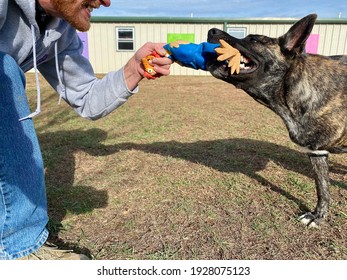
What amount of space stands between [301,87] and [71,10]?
190 centimetres

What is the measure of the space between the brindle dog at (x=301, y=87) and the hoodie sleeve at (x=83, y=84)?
2.71 ft

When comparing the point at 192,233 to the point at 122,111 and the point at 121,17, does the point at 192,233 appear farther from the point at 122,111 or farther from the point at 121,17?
the point at 121,17

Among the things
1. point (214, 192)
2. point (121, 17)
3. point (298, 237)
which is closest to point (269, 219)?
point (298, 237)

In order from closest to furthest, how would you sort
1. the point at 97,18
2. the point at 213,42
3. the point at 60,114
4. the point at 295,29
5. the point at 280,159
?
the point at 295,29 < the point at 213,42 < the point at 280,159 < the point at 60,114 < the point at 97,18

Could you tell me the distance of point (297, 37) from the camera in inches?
106

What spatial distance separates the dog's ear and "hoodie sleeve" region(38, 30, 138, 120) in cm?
133

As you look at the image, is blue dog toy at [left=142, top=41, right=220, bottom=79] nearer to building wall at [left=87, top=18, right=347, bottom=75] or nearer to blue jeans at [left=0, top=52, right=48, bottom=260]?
blue jeans at [left=0, top=52, right=48, bottom=260]

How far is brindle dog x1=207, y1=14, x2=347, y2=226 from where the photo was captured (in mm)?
2723

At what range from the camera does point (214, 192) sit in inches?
135

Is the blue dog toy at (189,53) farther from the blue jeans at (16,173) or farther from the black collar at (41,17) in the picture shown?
the blue jeans at (16,173)

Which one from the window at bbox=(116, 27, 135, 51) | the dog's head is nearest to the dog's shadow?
the dog's head

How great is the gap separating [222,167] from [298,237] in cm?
158

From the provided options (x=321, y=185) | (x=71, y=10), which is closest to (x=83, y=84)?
(x=71, y=10)

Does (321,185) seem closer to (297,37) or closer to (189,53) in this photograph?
(297,37)
